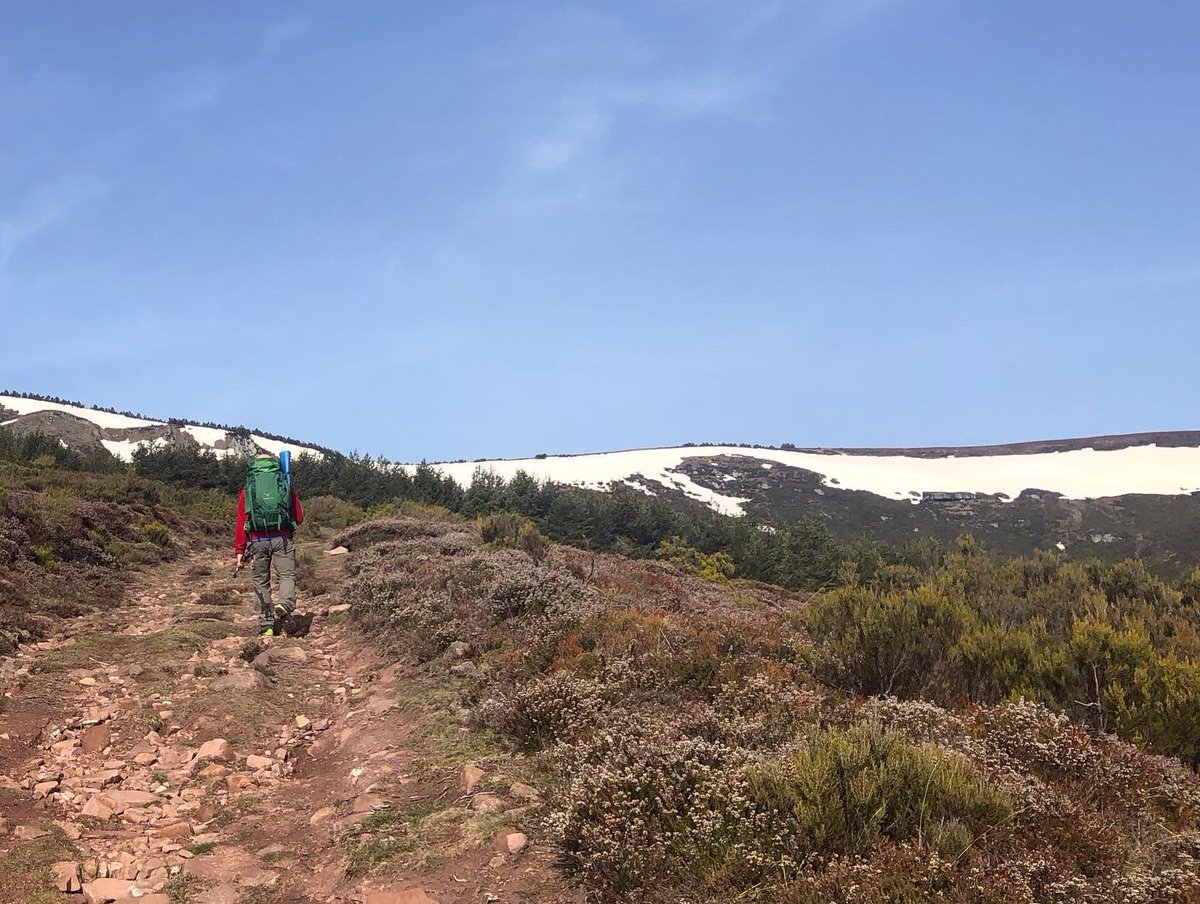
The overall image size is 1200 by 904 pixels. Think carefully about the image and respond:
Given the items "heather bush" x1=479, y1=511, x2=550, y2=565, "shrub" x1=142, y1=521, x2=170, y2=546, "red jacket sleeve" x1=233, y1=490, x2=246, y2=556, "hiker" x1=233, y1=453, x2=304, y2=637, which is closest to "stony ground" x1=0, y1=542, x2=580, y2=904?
Answer: "hiker" x1=233, y1=453, x2=304, y2=637

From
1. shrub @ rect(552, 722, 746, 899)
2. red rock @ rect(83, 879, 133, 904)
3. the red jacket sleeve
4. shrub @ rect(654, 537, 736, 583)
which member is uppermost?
the red jacket sleeve

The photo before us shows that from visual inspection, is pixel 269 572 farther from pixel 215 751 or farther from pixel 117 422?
pixel 117 422

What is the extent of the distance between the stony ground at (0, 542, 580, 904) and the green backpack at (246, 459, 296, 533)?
1.69m

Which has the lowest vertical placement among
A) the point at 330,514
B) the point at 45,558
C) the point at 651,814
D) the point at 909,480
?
the point at 909,480

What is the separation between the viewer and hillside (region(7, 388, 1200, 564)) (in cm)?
5156

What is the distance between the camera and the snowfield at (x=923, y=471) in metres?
67.6

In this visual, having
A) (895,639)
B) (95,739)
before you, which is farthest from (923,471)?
(95,739)

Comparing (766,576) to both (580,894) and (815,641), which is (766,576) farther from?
(580,894)

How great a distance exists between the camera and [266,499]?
32.1ft

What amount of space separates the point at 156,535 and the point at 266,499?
26.6 feet

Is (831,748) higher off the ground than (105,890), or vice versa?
(831,748)

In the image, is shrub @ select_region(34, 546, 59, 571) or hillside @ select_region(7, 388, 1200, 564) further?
hillside @ select_region(7, 388, 1200, 564)

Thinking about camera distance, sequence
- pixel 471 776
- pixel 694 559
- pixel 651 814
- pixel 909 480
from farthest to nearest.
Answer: pixel 909 480
pixel 694 559
pixel 471 776
pixel 651 814

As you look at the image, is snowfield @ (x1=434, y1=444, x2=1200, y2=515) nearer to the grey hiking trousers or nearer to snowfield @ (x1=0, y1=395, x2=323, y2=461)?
snowfield @ (x1=0, y1=395, x2=323, y2=461)
